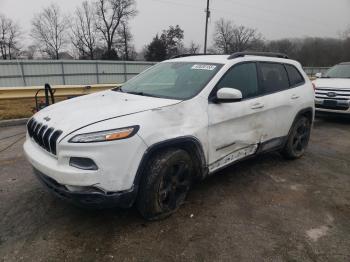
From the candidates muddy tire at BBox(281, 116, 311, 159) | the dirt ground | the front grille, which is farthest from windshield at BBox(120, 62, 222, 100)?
muddy tire at BBox(281, 116, 311, 159)

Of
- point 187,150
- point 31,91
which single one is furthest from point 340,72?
point 31,91

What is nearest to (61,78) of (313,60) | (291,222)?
(291,222)

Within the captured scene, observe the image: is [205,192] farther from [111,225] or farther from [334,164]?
[334,164]

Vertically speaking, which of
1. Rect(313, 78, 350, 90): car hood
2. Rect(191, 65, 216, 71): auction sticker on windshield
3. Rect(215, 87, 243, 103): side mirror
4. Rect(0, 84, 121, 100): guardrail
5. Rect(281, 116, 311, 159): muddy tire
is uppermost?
Rect(191, 65, 216, 71): auction sticker on windshield

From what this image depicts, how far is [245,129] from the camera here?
149 inches

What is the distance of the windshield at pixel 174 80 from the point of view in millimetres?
3402

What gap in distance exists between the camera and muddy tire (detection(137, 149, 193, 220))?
2830 millimetres

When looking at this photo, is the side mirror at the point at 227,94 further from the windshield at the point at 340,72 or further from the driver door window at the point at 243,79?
the windshield at the point at 340,72

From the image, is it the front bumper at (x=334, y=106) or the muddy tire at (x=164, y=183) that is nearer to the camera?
the muddy tire at (x=164, y=183)

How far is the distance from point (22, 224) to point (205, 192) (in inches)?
81.9

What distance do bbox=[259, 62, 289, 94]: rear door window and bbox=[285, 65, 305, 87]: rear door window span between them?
0.43 feet

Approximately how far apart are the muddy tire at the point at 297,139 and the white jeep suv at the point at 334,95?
323cm

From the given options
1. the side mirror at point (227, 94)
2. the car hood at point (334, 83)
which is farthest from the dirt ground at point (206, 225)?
the car hood at point (334, 83)

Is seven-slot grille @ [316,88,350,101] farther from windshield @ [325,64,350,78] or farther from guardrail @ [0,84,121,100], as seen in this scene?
guardrail @ [0,84,121,100]
